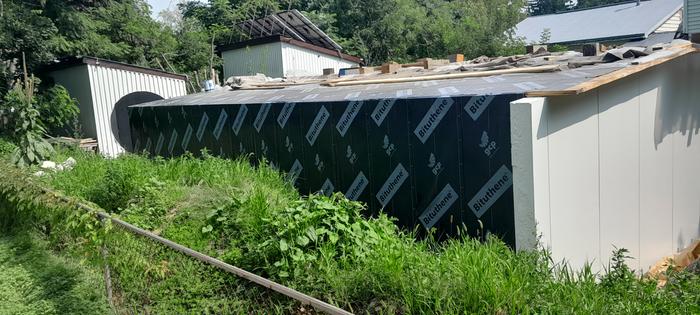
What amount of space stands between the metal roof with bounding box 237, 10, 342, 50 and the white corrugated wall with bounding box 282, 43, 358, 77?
2.40 m

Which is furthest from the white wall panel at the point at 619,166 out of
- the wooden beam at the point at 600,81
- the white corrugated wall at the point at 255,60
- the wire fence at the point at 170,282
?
the white corrugated wall at the point at 255,60

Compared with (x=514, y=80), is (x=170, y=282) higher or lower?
lower

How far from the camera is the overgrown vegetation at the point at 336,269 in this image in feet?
11.0

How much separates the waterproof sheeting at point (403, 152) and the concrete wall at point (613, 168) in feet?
1.00

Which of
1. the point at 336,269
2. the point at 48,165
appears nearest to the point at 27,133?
the point at 48,165

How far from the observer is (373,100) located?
6.21 metres

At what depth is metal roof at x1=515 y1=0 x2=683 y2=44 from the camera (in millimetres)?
22812

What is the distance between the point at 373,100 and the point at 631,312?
3.71 meters

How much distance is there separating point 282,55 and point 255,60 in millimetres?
1417

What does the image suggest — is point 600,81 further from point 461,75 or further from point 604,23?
point 604,23

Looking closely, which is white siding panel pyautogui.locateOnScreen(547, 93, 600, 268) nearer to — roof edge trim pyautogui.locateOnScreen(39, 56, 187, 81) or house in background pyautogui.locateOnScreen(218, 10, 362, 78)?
house in background pyautogui.locateOnScreen(218, 10, 362, 78)

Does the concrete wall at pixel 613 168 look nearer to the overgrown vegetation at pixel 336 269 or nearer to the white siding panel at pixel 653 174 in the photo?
the white siding panel at pixel 653 174

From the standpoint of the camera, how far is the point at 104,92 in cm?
1320

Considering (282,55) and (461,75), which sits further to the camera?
(282,55)
